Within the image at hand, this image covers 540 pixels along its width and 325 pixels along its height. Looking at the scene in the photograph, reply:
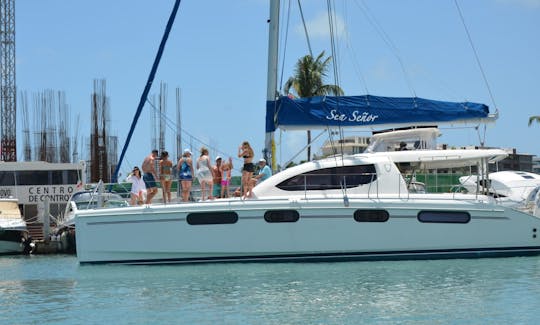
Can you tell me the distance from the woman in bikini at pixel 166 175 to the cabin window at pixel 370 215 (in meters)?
4.25

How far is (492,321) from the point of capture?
11.3 metres

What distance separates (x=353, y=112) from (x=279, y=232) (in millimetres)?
3523

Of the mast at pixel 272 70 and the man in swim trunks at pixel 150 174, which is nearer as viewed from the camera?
the man in swim trunks at pixel 150 174

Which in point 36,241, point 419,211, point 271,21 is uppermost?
point 271,21

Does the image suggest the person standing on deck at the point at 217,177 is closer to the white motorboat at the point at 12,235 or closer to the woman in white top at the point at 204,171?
the woman in white top at the point at 204,171

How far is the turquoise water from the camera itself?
11820 millimetres

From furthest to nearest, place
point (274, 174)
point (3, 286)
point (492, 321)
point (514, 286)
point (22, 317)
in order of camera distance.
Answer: point (274, 174) → point (3, 286) → point (514, 286) → point (22, 317) → point (492, 321)

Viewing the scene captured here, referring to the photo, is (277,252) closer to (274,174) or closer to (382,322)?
(274,174)

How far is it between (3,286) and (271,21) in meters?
8.47

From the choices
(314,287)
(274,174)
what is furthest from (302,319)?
(274,174)

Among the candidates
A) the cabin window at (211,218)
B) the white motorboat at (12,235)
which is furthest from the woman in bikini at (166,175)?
the white motorboat at (12,235)

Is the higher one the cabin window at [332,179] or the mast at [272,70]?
the mast at [272,70]

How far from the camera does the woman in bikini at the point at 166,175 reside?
17.7 metres

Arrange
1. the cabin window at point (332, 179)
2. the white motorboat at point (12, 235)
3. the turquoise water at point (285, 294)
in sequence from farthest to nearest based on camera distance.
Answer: the white motorboat at point (12, 235)
the cabin window at point (332, 179)
the turquoise water at point (285, 294)
